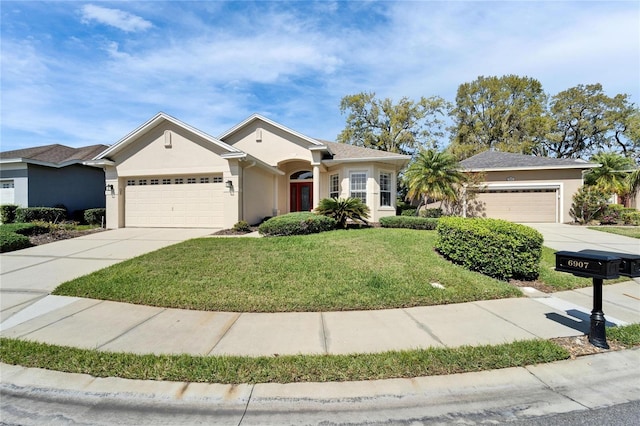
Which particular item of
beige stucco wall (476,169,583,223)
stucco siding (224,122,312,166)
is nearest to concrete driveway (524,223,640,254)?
beige stucco wall (476,169,583,223)

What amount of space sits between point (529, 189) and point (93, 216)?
2456cm

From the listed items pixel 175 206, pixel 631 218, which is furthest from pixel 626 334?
pixel 631 218

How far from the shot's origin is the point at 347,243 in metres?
8.41

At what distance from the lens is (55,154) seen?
16469 mm

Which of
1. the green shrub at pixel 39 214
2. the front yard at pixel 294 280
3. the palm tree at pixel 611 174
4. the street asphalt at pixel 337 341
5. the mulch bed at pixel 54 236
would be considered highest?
the palm tree at pixel 611 174

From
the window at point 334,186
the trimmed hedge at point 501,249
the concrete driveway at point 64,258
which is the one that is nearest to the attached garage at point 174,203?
the concrete driveway at point 64,258

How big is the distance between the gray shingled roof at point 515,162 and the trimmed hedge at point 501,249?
13.0 meters

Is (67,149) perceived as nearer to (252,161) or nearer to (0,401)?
(252,161)

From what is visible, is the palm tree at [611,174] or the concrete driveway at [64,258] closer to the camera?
the concrete driveway at [64,258]

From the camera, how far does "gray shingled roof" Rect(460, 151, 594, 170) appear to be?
16.6 m

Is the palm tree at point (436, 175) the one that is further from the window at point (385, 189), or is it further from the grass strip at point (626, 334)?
the grass strip at point (626, 334)

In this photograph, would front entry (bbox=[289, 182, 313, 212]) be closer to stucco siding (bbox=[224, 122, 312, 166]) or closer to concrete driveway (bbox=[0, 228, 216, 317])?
stucco siding (bbox=[224, 122, 312, 166])

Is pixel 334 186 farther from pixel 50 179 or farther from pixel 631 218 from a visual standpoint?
pixel 631 218

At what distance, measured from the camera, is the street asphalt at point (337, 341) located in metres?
2.52
